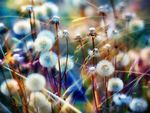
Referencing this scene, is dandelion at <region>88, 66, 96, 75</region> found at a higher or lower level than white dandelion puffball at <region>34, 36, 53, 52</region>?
lower

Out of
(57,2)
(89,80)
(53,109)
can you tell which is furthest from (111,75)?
(57,2)

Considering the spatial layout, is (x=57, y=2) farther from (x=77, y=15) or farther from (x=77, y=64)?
(x=77, y=64)

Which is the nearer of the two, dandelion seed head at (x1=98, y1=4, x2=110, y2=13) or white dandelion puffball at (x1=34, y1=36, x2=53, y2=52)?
white dandelion puffball at (x1=34, y1=36, x2=53, y2=52)

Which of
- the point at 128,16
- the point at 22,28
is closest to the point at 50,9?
the point at 22,28

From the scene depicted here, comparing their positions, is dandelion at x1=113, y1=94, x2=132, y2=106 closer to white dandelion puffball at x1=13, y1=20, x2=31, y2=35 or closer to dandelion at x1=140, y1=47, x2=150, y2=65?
dandelion at x1=140, y1=47, x2=150, y2=65

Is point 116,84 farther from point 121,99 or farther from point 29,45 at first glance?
point 29,45

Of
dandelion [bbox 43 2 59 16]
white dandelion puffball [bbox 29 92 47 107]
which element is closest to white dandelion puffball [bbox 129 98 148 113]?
white dandelion puffball [bbox 29 92 47 107]
